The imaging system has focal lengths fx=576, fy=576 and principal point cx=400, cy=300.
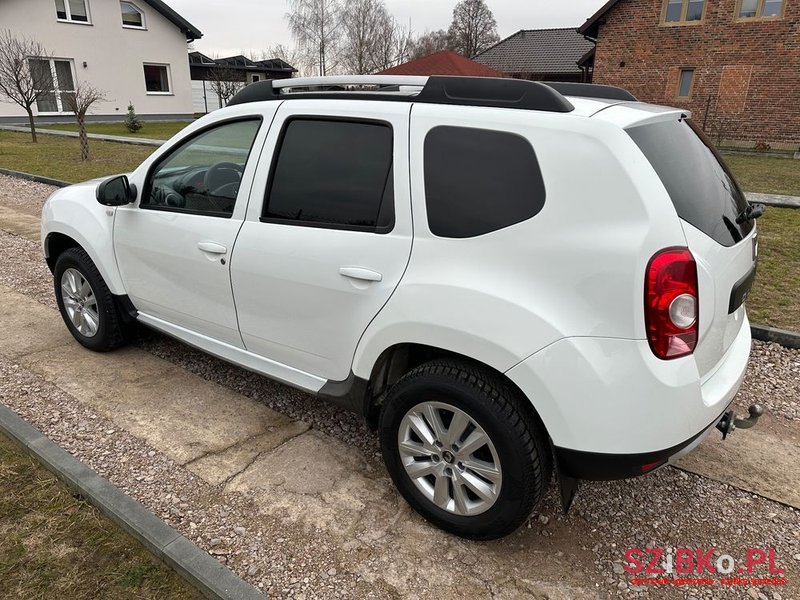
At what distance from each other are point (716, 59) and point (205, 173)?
21.8 metres

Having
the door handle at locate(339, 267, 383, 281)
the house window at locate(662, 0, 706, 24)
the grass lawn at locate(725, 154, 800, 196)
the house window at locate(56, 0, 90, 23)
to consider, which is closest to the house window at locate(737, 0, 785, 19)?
the house window at locate(662, 0, 706, 24)

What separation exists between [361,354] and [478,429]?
63cm

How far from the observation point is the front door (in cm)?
304

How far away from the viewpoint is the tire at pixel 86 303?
3889 millimetres

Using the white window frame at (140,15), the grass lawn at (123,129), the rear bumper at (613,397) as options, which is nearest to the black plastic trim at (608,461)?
the rear bumper at (613,397)

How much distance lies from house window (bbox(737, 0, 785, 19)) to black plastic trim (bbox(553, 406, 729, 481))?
73.4 ft

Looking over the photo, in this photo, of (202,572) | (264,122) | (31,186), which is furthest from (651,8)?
(202,572)

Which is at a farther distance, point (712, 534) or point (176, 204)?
point (176, 204)

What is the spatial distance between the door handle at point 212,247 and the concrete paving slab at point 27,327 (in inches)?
73.7

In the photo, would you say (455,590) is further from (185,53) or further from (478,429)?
(185,53)

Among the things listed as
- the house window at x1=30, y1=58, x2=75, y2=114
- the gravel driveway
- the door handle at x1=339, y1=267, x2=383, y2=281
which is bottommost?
the gravel driveway

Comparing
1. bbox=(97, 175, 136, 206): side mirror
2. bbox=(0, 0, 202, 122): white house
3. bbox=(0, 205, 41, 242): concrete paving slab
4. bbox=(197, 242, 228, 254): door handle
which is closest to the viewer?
bbox=(197, 242, 228, 254): door handle

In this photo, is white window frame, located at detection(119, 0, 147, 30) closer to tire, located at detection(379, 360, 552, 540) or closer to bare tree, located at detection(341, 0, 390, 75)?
bare tree, located at detection(341, 0, 390, 75)

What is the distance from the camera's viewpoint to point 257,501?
2.66 m
